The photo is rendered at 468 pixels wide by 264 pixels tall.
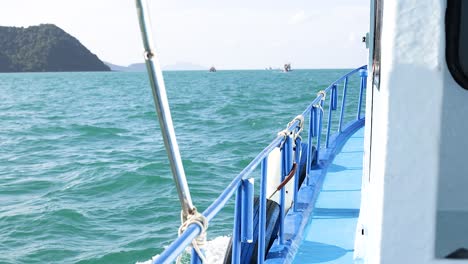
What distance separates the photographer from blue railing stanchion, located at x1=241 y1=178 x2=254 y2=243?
2.96m

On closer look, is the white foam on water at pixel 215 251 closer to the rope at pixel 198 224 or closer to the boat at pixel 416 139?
the rope at pixel 198 224

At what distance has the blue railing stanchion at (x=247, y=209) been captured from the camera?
296 cm

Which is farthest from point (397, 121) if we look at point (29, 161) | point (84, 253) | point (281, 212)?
point (29, 161)

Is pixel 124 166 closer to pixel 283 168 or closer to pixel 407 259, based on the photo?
pixel 283 168

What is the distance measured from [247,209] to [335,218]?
186 cm

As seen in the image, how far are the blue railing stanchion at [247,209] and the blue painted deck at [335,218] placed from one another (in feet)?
3.02

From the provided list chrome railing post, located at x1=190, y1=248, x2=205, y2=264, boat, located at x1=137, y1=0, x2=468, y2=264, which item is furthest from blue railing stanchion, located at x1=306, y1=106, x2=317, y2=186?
boat, located at x1=137, y1=0, x2=468, y2=264

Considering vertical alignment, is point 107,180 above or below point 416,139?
below

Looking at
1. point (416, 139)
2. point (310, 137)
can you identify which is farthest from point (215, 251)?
point (416, 139)

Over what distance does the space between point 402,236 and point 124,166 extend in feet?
44.5

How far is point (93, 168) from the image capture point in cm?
1430

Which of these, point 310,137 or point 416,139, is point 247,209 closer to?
point 416,139

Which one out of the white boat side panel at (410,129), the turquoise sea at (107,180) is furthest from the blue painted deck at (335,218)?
the turquoise sea at (107,180)

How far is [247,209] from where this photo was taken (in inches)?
118
